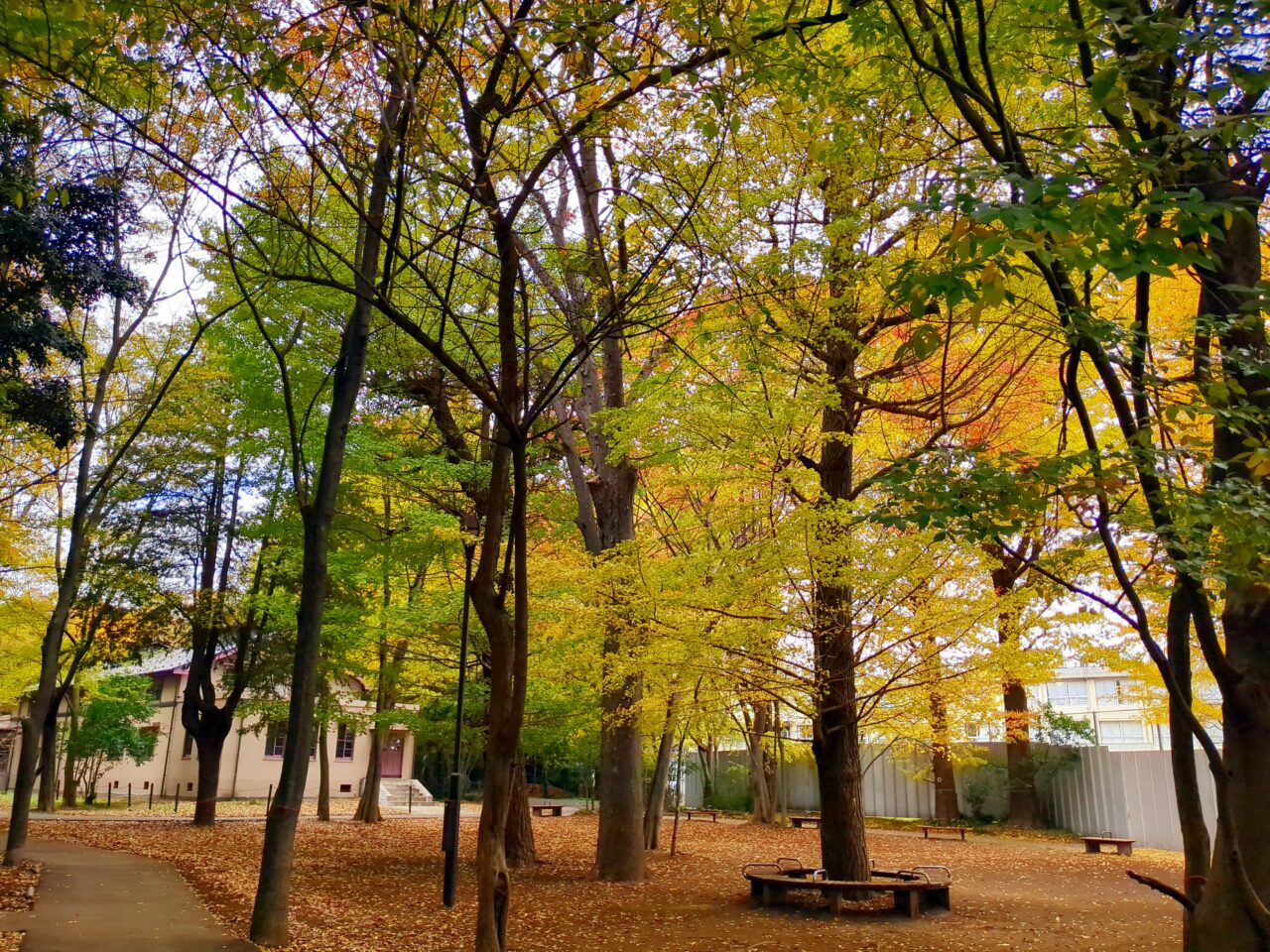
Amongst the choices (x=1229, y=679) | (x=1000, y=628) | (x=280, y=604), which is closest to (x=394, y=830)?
(x=280, y=604)

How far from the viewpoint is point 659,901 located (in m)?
10.6

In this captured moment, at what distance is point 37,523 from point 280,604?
21.7 feet

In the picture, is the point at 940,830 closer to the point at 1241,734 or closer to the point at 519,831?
the point at 519,831

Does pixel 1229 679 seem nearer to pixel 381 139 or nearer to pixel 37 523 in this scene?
pixel 381 139

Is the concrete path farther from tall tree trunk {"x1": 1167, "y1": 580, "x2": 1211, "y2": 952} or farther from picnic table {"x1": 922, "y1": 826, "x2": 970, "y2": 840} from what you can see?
picnic table {"x1": 922, "y1": 826, "x2": 970, "y2": 840}

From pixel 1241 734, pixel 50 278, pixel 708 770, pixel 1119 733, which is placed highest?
pixel 50 278

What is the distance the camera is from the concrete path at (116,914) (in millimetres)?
7043

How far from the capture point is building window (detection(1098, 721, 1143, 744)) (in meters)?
40.7

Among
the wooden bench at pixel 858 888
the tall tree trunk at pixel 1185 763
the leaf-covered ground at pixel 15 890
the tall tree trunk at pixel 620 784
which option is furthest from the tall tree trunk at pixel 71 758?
the tall tree trunk at pixel 1185 763

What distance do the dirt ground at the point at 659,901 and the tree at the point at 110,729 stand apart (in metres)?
9.65

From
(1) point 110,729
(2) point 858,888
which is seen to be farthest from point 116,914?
(1) point 110,729

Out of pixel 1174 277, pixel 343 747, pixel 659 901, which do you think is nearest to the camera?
pixel 1174 277

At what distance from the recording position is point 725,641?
30.2ft

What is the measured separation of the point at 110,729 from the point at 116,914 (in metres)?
22.1
